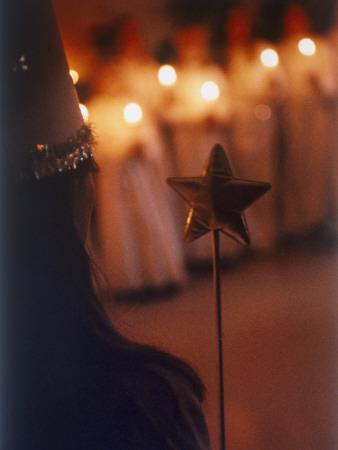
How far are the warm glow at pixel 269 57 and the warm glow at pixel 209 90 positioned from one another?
0.15m

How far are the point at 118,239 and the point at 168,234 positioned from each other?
153 millimetres

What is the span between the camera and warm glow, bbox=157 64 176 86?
1.13 m

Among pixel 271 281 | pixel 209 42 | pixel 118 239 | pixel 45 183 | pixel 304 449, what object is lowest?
pixel 304 449

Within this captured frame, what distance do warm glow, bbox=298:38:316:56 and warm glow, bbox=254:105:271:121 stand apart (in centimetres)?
19

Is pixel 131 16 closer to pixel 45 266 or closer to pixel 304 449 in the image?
pixel 45 266

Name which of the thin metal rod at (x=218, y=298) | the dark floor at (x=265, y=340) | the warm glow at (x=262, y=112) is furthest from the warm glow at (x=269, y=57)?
the thin metal rod at (x=218, y=298)

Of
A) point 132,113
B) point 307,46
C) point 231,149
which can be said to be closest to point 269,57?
point 307,46

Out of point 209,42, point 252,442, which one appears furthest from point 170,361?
point 209,42

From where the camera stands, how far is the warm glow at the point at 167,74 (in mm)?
1134

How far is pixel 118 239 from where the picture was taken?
4.02 ft

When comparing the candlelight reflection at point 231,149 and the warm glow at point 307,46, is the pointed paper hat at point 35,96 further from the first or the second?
the warm glow at point 307,46

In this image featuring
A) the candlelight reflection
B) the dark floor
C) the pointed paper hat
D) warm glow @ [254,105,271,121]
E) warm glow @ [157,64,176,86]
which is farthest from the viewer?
warm glow @ [254,105,271,121]

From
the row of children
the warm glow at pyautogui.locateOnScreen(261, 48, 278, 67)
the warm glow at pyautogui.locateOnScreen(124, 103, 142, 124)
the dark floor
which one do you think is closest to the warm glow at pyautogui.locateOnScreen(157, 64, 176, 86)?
the row of children

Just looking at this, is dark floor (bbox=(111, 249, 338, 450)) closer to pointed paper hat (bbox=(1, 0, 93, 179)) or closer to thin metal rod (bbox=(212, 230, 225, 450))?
thin metal rod (bbox=(212, 230, 225, 450))
